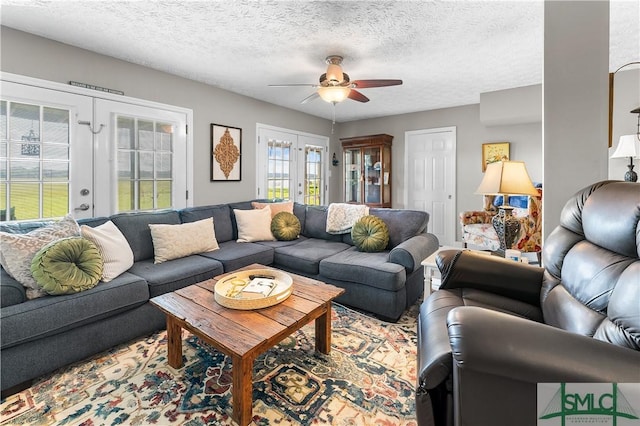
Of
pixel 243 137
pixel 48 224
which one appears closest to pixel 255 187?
pixel 243 137

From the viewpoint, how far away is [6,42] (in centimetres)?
242

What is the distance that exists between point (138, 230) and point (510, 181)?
310 cm

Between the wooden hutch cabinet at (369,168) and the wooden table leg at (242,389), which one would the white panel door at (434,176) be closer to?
the wooden hutch cabinet at (369,168)

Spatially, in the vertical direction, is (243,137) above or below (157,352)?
above

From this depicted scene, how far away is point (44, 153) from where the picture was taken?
2658 millimetres

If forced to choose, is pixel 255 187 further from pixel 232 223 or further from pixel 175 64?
pixel 175 64

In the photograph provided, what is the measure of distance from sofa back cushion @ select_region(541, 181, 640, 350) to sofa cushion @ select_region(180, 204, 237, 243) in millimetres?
2964

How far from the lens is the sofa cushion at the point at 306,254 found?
286 centimetres

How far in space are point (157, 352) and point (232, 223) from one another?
177 cm

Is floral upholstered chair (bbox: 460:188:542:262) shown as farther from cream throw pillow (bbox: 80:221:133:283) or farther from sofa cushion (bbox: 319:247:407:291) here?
cream throw pillow (bbox: 80:221:133:283)

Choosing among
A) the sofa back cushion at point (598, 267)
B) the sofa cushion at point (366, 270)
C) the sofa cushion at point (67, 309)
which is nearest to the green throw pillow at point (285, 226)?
the sofa cushion at point (366, 270)

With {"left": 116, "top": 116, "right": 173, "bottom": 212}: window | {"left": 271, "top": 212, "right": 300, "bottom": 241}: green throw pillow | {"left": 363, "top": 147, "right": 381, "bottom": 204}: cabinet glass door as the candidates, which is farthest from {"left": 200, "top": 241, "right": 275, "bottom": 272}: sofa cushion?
{"left": 363, "top": 147, "right": 381, "bottom": 204}: cabinet glass door

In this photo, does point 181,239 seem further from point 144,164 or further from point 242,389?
point 242,389

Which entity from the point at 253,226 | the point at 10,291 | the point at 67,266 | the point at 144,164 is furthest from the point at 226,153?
the point at 10,291
